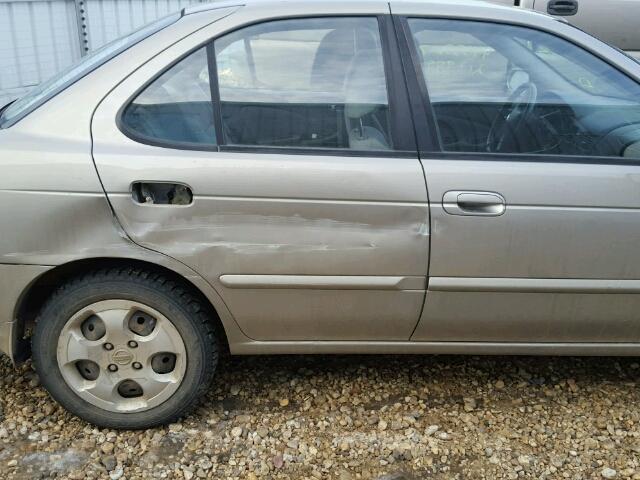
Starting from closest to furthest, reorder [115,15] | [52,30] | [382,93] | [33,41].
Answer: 1. [382,93]
2. [33,41]
3. [52,30]
4. [115,15]

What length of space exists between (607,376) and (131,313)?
2167 millimetres

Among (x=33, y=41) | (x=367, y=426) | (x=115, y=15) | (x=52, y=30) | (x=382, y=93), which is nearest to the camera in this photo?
(x=382, y=93)

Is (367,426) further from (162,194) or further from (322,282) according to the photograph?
(162,194)

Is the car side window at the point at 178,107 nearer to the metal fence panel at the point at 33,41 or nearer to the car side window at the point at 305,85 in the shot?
the car side window at the point at 305,85

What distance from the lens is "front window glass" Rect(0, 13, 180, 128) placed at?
8.42 feet

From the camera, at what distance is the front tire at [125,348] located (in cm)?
255

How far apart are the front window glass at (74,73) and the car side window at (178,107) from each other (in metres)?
0.23

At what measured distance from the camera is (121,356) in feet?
8.65

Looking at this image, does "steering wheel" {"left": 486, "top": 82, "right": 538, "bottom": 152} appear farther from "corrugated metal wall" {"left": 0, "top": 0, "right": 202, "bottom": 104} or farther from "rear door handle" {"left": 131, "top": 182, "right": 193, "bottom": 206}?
"corrugated metal wall" {"left": 0, "top": 0, "right": 202, "bottom": 104}

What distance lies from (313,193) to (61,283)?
101 cm

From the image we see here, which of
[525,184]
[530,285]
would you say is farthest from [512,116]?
[530,285]

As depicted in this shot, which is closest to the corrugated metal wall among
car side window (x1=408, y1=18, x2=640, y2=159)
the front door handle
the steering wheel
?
car side window (x1=408, y1=18, x2=640, y2=159)

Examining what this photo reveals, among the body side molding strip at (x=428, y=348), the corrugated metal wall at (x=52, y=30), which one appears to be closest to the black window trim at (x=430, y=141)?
the body side molding strip at (x=428, y=348)

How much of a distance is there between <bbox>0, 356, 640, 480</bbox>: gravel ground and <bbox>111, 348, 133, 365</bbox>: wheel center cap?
337 mm
